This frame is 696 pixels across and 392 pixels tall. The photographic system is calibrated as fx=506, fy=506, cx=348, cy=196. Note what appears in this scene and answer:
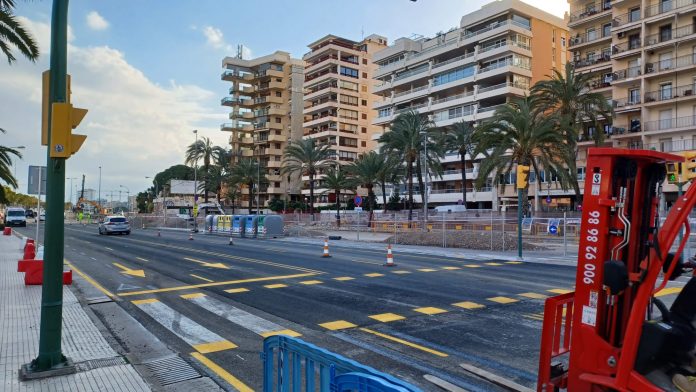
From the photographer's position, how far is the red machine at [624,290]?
3.70 metres

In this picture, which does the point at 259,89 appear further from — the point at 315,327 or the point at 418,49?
the point at 315,327

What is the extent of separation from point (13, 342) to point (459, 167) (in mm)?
69372

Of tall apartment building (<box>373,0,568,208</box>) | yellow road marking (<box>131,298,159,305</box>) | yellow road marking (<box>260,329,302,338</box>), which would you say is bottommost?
yellow road marking (<box>131,298,159,305</box>)

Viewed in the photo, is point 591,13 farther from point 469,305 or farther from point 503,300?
point 469,305

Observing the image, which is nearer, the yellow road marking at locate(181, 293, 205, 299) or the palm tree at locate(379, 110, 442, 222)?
the yellow road marking at locate(181, 293, 205, 299)

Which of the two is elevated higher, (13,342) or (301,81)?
(301,81)

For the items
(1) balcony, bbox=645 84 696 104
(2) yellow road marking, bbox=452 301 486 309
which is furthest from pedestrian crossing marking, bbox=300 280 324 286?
(1) balcony, bbox=645 84 696 104

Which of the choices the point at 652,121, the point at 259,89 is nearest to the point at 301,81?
the point at 259,89

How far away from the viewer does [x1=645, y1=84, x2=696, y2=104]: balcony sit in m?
47.5

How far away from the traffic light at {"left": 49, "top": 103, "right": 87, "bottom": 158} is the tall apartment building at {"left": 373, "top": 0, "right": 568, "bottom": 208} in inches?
2306

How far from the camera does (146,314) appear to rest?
912 centimetres

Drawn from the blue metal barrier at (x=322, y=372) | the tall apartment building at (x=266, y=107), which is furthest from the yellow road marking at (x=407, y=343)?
the tall apartment building at (x=266, y=107)

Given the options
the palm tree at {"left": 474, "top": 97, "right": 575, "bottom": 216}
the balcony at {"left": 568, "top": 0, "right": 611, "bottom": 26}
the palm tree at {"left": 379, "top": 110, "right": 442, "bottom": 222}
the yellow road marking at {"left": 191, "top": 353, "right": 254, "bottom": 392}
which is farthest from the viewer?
the balcony at {"left": 568, "top": 0, "right": 611, "bottom": 26}

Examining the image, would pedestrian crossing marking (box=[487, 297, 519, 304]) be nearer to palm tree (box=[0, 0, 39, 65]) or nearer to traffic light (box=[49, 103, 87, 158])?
traffic light (box=[49, 103, 87, 158])
